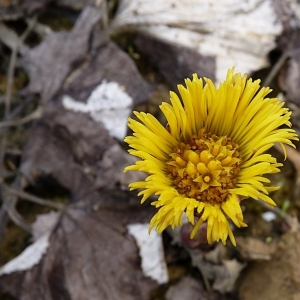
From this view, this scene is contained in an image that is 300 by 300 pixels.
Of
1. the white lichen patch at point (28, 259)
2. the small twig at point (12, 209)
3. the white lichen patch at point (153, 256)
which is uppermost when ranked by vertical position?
the white lichen patch at point (153, 256)

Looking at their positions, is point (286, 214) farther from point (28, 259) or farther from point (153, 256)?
point (28, 259)

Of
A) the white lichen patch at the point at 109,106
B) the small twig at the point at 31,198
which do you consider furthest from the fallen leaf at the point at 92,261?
the white lichen patch at the point at 109,106

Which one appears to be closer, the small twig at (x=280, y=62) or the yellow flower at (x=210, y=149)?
the yellow flower at (x=210, y=149)

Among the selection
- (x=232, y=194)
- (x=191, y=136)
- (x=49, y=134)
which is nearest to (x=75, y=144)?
(x=49, y=134)

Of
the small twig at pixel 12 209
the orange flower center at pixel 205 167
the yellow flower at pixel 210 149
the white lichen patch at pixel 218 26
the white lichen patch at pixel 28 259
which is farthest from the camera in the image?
the white lichen patch at pixel 218 26

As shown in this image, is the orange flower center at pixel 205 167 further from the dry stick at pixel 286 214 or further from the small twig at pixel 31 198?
the small twig at pixel 31 198

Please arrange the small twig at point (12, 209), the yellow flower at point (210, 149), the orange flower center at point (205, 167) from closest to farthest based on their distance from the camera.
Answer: the yellow flower at point (210, 149) → the orange flower center at point (205, 167) → the small twig at point (12, 209)

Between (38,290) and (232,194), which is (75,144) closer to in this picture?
(38,290)
